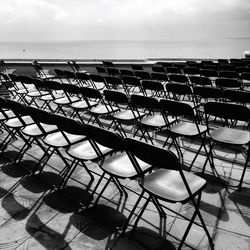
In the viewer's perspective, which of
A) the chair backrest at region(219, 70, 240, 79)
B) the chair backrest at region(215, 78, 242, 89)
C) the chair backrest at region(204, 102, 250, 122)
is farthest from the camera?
the chair backrest at region(219, 70, 240, 79)

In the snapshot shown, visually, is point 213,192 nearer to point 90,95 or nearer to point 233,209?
point 233,209

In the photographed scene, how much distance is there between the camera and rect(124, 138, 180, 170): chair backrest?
6.23 ft

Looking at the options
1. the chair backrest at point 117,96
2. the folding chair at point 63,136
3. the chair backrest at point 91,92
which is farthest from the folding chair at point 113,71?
the folding chair at point 63,136

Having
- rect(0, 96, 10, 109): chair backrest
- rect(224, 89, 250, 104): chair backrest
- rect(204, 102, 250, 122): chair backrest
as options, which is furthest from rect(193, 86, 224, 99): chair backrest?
rect(0, 96, 10, 109): chair backrest

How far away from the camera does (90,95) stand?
15.4ft

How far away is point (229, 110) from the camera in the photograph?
307 cm

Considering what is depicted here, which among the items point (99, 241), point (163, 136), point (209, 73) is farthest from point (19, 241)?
point (209, 73)

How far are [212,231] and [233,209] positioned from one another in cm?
44

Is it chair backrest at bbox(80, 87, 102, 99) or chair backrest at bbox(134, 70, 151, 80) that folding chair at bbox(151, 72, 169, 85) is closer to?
chair backrest at bbox(134, 70, 151, 80)

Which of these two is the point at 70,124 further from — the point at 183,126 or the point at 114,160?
the point at 183,126

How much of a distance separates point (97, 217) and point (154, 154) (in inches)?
43.8

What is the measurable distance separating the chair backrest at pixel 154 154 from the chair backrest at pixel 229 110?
4.65 ft

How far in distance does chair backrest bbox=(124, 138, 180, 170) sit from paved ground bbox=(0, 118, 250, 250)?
2.58ft

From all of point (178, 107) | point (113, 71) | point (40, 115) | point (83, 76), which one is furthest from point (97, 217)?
point (113, 71)
